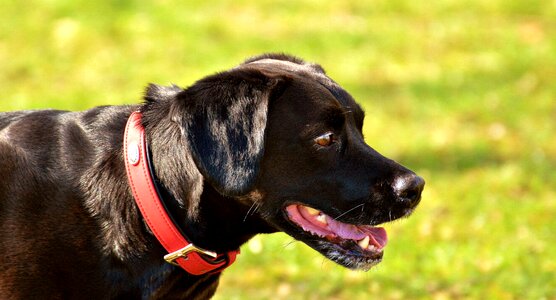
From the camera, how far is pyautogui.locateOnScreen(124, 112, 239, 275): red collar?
3.72m

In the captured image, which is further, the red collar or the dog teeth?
the dog teeth

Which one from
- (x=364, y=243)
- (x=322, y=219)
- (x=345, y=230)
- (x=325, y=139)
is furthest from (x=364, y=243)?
(x=325, y=139)

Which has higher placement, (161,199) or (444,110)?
(161,199)

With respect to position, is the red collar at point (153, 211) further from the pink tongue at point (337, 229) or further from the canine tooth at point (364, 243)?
the canine tooth at point (364, 243)

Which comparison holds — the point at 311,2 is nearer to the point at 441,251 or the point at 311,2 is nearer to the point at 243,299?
the point at 441,251

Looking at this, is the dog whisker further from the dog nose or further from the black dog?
the dog nose

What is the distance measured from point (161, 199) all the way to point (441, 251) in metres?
3.41

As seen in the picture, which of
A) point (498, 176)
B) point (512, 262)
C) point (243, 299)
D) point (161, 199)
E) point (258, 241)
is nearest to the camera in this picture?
point (161, 199)

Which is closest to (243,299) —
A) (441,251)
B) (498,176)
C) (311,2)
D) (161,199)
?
(441,251)

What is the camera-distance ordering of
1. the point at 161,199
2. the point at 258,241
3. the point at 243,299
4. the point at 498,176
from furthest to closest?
1. the point at 498,176
2. the point at 258,241
3. the point at 243,299
4. the point at 161,199

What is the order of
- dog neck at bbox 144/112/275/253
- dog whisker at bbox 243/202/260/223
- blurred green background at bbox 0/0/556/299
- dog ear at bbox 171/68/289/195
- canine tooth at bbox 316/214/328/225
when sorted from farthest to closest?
1. blurred green background at bbox 0/0/556/299
2. canine tooth at bbox 316/214/328/225
3. dog whisker at bbox 243/202/260/223
4. dog neck at bbox 144/112/275/253
5. dog ear at bbox 171/68/289/195

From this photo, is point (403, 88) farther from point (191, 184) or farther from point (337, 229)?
point (191, 184)

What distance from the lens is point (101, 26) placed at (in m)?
11.1

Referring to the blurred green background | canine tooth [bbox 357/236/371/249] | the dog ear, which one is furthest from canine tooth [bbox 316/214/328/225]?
the blurred green background
